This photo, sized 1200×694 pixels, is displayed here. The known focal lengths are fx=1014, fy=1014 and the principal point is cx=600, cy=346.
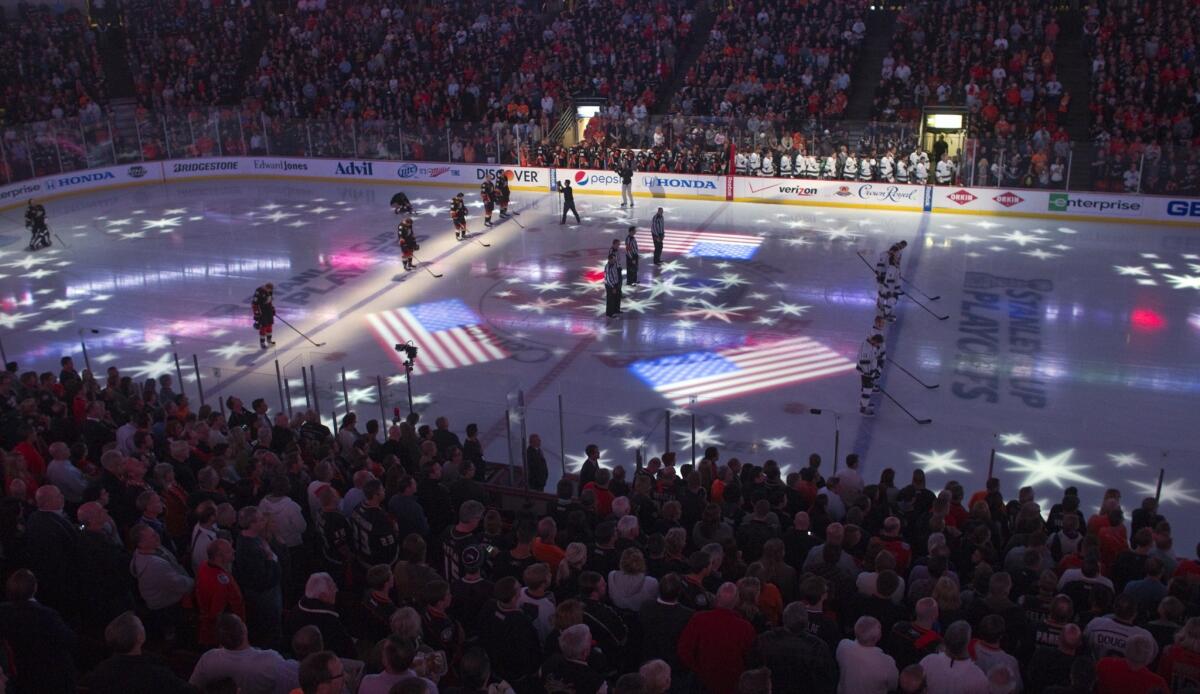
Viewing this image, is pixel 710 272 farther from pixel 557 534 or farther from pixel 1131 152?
pixel 557 534

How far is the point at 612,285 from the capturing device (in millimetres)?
18422

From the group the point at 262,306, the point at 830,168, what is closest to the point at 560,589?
the point at 262,306

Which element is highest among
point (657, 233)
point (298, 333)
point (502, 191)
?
point (502, 191)

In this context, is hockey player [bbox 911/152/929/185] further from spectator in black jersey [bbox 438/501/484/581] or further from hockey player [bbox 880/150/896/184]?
spectator in black jersey [bbox 438/501/484/581]

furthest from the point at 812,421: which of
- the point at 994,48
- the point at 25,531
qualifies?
the point at 994,48

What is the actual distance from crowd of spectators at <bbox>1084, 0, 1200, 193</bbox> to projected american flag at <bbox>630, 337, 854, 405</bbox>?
12.4m

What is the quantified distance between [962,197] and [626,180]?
8696mm

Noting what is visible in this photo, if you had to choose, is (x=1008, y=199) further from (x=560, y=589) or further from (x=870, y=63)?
(x=560, y=589)

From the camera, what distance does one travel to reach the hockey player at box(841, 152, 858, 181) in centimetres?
2711

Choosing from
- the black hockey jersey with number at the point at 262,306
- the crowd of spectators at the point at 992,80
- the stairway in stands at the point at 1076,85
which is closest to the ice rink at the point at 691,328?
the black hockey jersey with number at the point at 262,306

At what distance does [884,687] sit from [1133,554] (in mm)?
3253

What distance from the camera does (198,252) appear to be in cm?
2428

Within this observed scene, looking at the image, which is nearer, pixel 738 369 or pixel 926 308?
pixel 738 369

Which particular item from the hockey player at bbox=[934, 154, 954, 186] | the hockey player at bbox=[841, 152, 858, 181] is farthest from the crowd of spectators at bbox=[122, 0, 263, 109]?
the hockey player at bbox=[934, 154, 954, 186]
